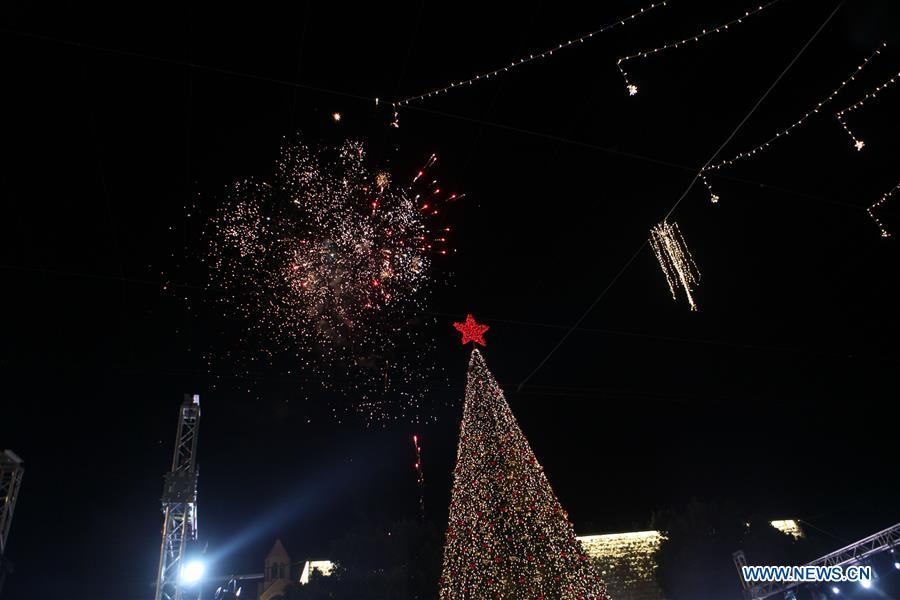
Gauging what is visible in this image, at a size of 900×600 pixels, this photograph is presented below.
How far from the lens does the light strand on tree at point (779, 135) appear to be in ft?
20.3


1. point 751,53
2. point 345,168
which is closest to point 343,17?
point 345,168

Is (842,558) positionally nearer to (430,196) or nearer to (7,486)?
(430,196)

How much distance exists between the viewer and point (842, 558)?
11.8m

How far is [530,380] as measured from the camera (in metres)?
12.1

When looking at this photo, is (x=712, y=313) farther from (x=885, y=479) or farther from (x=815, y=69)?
(x=885, y=479)

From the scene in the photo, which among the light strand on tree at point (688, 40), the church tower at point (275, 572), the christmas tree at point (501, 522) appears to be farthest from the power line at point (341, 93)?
the church tower at point (275, 572)

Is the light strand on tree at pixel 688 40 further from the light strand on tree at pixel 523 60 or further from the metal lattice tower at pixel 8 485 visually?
the metal lattice tower at pixel 8 485

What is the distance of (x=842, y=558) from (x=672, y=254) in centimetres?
900

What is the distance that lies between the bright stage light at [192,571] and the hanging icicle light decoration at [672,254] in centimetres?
728

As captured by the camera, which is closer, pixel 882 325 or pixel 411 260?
pixel 411 260

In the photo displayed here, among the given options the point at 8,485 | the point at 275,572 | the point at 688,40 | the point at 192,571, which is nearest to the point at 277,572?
the point at 275,572

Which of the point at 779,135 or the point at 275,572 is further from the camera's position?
the point at 275,572

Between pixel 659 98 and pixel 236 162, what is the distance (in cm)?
479

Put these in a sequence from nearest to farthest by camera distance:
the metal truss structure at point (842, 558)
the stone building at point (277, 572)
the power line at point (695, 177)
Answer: the power line at point (695, 177), the metal truss structure at point (842, 558), the stone building at point (277, 572)
